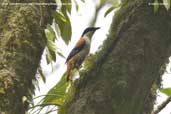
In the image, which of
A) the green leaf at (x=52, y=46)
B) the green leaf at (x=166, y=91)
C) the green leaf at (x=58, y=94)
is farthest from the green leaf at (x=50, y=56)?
the green leaf at (x=166, y=91)

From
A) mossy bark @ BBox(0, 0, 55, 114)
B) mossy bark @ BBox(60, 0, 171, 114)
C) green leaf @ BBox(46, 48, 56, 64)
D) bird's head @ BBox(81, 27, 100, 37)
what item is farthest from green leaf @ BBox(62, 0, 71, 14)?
bird's head @ BBox(81, 27, 100, 37)

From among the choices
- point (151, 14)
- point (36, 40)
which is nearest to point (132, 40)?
point (151, 14)

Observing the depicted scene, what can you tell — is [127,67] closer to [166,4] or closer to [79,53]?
[166,4]

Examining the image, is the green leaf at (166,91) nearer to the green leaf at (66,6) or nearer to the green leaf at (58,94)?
the green leaf at (58,94)

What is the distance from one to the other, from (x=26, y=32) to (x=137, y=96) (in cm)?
77

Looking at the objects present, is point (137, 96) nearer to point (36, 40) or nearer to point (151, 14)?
point (151, 14)

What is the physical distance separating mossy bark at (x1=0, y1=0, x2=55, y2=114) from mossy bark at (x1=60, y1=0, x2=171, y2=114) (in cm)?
28

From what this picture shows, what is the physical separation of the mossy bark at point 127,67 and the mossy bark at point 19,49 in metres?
0.28

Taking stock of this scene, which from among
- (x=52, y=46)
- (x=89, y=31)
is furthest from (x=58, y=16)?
(x=89, y=31)

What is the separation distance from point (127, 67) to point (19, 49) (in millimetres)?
647

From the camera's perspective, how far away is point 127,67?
2.08m

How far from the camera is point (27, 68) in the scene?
2359 mm

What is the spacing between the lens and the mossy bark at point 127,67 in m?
2.02

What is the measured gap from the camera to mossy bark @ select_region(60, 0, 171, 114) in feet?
6.63
